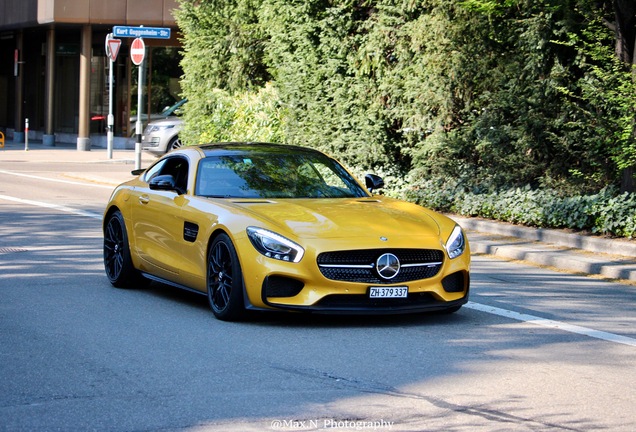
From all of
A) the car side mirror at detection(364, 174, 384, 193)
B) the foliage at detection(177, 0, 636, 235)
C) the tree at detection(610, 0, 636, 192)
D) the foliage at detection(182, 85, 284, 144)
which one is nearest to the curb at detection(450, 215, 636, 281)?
the foliage at detection(177, 0, 636, 235)

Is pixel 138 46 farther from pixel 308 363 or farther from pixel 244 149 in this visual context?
pixel 308 363

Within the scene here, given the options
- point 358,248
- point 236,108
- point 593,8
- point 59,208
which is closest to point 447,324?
point 358,248

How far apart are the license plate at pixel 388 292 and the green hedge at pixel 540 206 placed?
268 inches

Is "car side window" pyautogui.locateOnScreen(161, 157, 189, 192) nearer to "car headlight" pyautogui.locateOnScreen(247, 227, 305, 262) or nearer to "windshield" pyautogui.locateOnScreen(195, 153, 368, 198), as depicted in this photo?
"windshield" pyautogui.locateOnScreen(195, 153, 368, 198)

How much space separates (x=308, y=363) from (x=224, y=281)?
1789 millimetres

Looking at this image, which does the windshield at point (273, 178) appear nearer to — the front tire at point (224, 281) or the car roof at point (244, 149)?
the car roof at point (244, 149)

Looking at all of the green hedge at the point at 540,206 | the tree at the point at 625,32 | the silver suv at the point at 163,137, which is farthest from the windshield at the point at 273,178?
the silver suv at the point at 163,137

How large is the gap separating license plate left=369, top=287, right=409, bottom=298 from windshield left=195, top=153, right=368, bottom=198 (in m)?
1.58

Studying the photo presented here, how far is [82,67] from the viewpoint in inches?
1645

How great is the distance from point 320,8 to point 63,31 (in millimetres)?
27021

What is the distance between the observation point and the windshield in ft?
33.8

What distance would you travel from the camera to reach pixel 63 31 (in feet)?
153

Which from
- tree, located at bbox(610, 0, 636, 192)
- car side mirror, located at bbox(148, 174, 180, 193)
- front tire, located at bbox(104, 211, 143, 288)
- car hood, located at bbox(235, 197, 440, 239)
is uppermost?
tree, located at bbox(610, 0, 636, 192)

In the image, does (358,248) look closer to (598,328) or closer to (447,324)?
(447,324)
